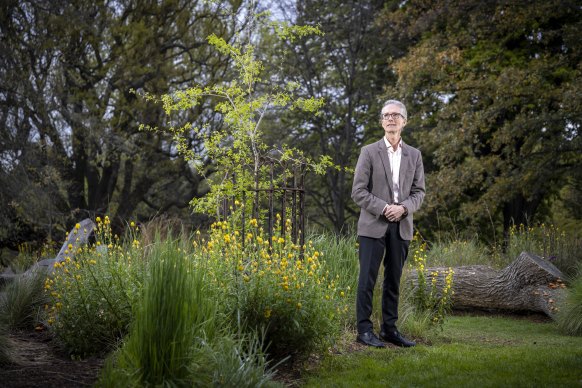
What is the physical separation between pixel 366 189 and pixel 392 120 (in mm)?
713

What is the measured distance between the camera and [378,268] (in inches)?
239

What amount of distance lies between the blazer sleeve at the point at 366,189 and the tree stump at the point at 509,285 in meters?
3.40

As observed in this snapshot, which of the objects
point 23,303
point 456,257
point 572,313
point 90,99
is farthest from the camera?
point 90,99

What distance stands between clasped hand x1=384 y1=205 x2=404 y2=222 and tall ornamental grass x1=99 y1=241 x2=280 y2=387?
2134 millimetres

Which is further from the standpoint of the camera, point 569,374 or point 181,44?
point 181,44

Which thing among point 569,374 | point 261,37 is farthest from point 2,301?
point 261,37

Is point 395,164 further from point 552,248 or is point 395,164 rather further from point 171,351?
point 552,248

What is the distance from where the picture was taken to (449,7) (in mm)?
15578

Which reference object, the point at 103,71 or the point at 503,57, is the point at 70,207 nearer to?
the point at 103,71

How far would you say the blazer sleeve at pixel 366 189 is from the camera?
234 inches

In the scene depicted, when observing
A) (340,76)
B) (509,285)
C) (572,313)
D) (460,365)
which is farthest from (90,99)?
(460,365)

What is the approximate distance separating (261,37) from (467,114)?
8.79 m

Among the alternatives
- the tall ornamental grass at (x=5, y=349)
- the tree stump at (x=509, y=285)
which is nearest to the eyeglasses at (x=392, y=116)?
the tree stump at (x=509, y=285)

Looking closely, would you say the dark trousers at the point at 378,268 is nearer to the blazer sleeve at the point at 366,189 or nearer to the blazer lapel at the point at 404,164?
the blazer sleeve at the point at 366,189
